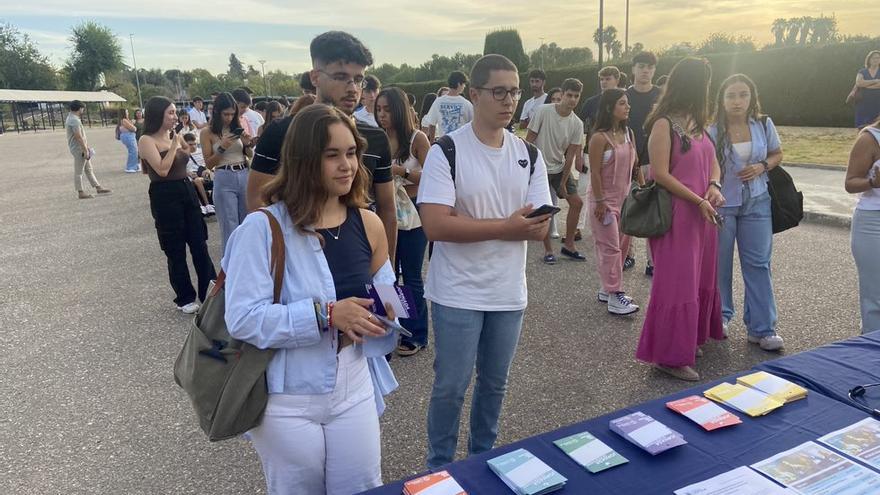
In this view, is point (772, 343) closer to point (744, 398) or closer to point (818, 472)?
point (744, 398)

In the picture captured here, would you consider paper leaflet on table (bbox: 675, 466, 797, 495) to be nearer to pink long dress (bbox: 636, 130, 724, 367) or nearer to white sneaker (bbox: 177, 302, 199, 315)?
pink long dress (bbox: 636, 130, 724, 367)

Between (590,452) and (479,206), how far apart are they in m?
1.09

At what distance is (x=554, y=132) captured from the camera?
6.12 metres

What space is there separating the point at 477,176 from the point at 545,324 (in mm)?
2558

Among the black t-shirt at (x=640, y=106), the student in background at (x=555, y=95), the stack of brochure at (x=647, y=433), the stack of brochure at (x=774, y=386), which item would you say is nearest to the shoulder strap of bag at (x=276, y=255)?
the stack of brochure at (x=647, y=433)

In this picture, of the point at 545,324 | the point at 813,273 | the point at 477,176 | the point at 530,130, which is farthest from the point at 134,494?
the point at 813,273

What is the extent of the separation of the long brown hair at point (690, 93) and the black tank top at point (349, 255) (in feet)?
7.83

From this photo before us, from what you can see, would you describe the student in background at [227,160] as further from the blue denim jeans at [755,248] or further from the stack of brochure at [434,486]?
the stack of brochure at [434,486]

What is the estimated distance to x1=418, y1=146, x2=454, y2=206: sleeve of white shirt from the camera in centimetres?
223

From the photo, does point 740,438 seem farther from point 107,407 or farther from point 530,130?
point 530,130

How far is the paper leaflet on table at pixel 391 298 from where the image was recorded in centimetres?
173

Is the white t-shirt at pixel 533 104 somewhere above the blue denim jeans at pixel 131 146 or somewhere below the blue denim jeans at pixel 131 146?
above

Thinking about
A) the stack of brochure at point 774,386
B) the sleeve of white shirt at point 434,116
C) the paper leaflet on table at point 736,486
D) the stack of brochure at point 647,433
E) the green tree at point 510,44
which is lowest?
the paper leaflet on table at point 736,486

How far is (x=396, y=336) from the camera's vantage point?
1899 millimetres
